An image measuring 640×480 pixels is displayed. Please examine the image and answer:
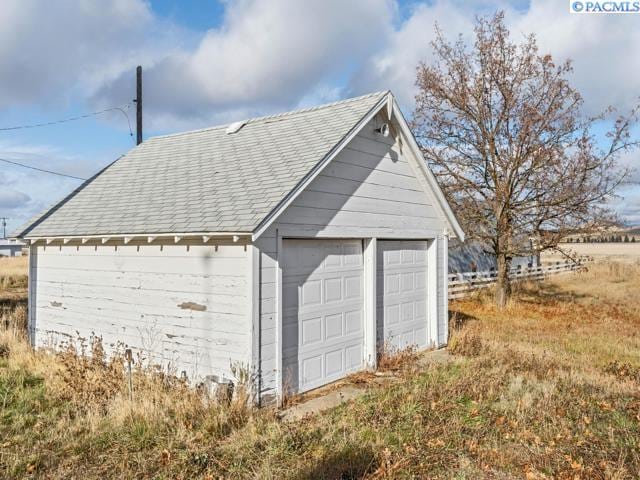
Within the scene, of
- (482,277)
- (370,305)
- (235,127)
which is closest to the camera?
(370,305)

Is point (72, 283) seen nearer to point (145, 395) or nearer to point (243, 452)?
point (145, 395)

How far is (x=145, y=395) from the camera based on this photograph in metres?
6.71

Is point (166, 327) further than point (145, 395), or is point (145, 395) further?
point (166, 327)

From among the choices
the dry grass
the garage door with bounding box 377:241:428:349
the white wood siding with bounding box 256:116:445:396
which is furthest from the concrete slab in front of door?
the dry grass

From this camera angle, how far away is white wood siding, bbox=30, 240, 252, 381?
726 cm

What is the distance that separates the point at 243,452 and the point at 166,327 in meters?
3.25

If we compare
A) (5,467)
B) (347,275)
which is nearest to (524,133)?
(347,275)

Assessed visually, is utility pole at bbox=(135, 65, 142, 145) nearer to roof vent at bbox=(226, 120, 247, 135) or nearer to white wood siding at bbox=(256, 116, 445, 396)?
roof vent at bbox=(226, 120, 247, 135)

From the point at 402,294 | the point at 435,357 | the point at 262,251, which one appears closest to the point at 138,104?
the point at 402,294

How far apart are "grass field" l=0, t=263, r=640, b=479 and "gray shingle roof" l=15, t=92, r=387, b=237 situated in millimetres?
2399

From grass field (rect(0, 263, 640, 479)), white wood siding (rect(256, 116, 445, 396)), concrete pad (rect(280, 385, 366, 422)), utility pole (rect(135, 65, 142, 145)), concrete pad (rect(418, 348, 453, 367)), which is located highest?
utility pole (rect(135, 65, 142, 145))

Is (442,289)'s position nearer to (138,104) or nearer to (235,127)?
(235,127)

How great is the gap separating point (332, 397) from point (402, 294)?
338 centimetres

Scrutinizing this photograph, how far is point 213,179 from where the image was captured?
885cm
